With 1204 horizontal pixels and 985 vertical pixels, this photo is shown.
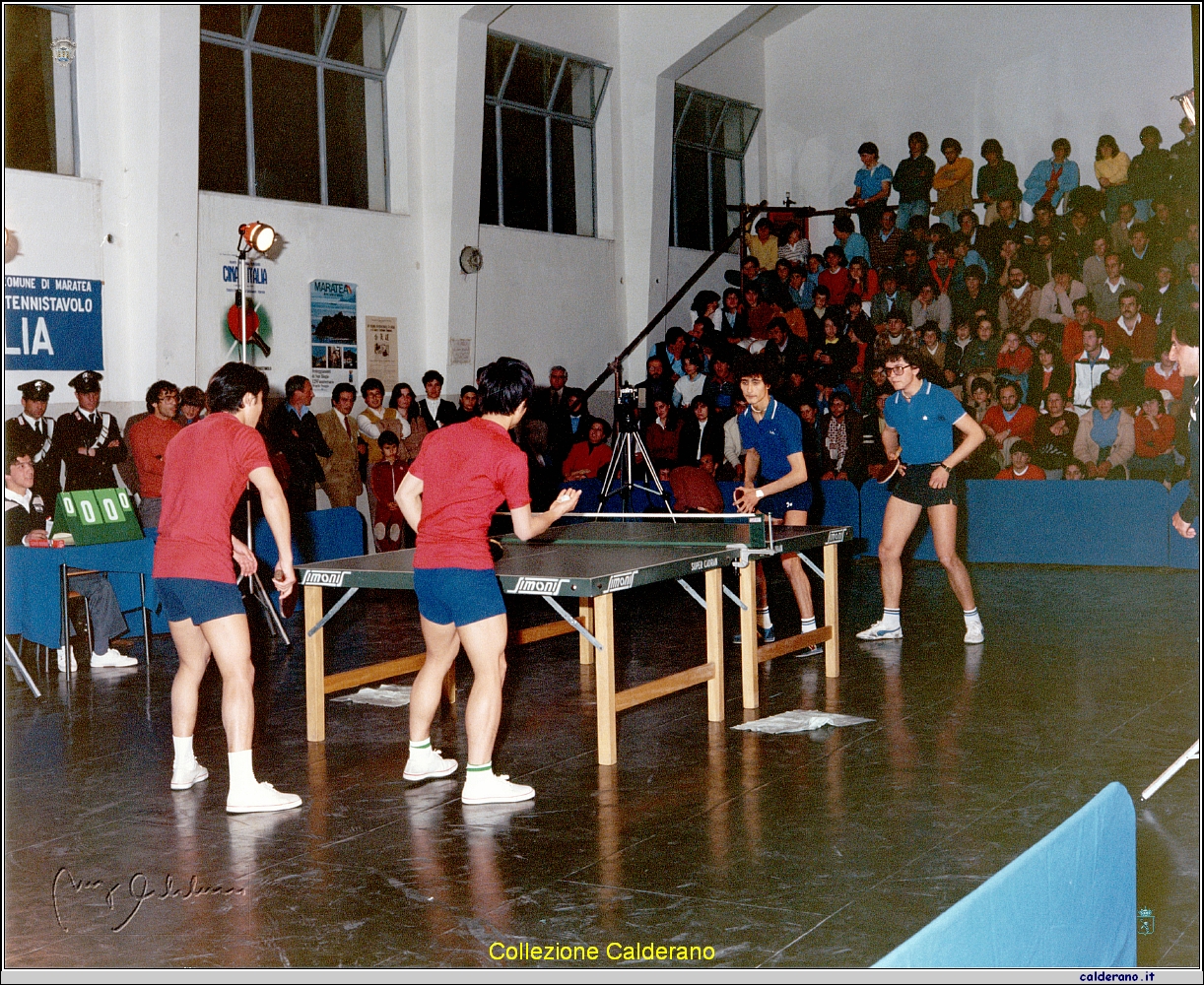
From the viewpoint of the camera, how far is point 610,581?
5.32 m

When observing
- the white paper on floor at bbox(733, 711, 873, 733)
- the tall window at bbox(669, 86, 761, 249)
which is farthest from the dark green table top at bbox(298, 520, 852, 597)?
the tall window at bbox(669, 86, 761, 249)

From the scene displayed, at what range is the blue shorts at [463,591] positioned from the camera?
16.0ft

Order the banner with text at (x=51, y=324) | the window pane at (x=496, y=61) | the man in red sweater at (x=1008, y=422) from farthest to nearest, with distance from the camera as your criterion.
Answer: the window pane at (x=496, y=61)
the man in red sweater at (x=1008, y=422)
the banner with text at (x=51, y=324)

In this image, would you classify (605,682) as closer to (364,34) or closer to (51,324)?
(51,324)

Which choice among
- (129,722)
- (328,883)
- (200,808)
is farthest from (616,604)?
(328,883)

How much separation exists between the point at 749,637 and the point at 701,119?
12063mm

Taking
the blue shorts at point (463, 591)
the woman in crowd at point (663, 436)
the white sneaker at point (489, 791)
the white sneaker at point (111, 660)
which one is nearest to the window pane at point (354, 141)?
the woman in crowd at point (663, 436)

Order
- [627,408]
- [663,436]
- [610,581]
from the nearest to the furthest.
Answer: [610,581], [627,408], [663,436]

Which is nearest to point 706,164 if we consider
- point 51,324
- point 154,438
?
point 51,324

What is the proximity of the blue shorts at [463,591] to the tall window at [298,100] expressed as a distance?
8.11m

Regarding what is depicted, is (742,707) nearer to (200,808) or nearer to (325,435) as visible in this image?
(200,808)

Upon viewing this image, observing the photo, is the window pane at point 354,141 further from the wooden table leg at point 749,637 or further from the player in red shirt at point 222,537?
the player in red shirt at point 222,537

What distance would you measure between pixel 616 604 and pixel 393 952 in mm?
6917

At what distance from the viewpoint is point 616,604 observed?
414 inches
